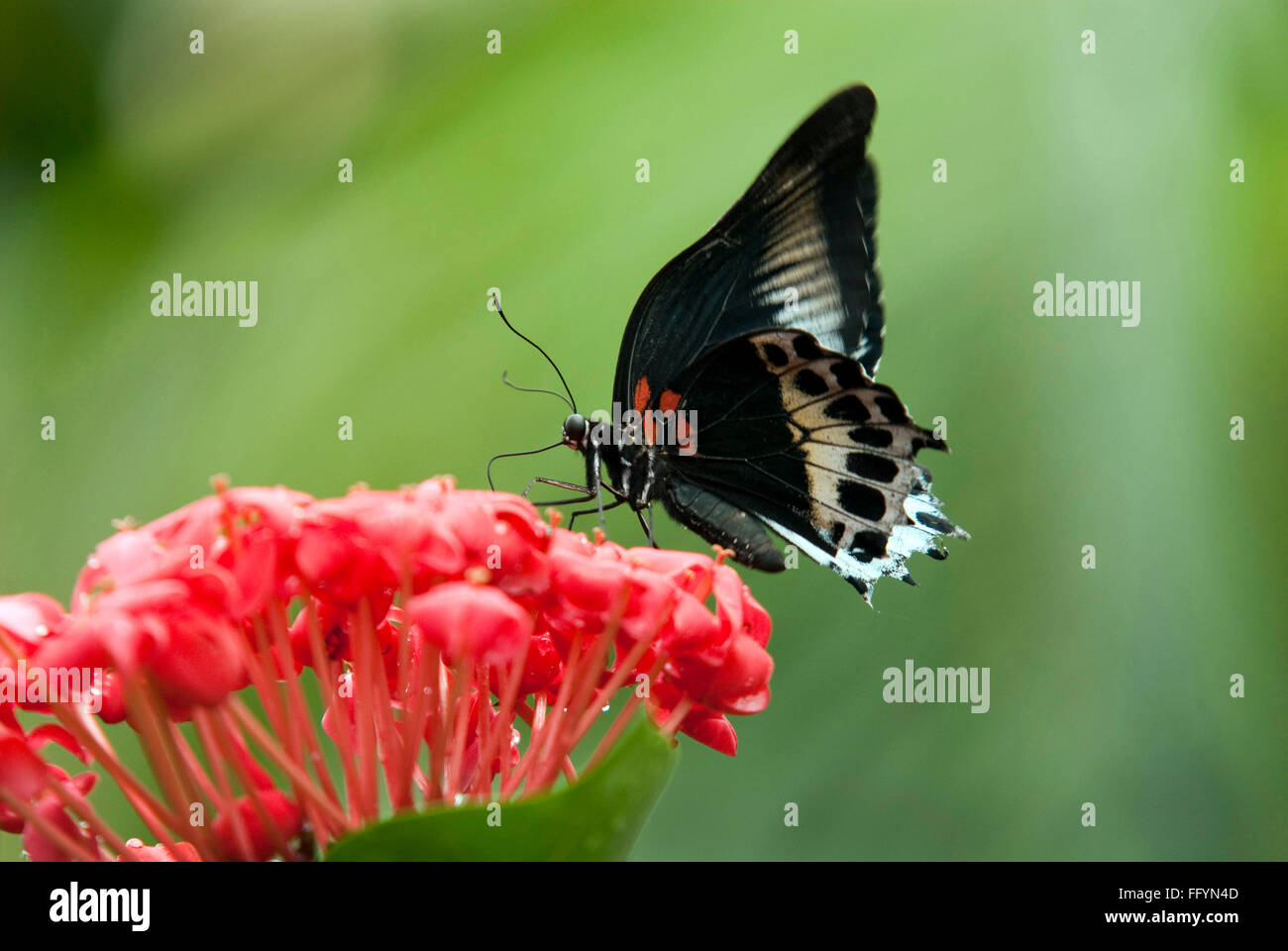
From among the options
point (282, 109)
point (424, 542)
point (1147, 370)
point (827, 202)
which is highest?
point (282, 109)

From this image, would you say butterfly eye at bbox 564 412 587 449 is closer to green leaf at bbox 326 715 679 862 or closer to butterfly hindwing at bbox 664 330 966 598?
butterfly hindwing at bbox 664 330 966 598

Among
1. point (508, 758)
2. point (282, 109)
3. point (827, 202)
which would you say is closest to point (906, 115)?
point (827, 202)

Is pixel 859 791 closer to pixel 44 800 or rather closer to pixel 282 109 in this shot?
pixel 44 800

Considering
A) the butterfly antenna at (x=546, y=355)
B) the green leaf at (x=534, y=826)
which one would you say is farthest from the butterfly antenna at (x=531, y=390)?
the green leaf at (x=534, y=826)

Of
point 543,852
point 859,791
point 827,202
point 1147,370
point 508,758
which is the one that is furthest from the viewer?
point 1147,370

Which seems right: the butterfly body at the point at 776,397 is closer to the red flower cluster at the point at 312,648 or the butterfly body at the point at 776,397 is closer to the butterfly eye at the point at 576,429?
the butterfly eye at the point at 576,429

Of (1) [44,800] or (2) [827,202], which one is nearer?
(1) [44,800]

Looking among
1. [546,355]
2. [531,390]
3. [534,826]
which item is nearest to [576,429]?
[531,390]
